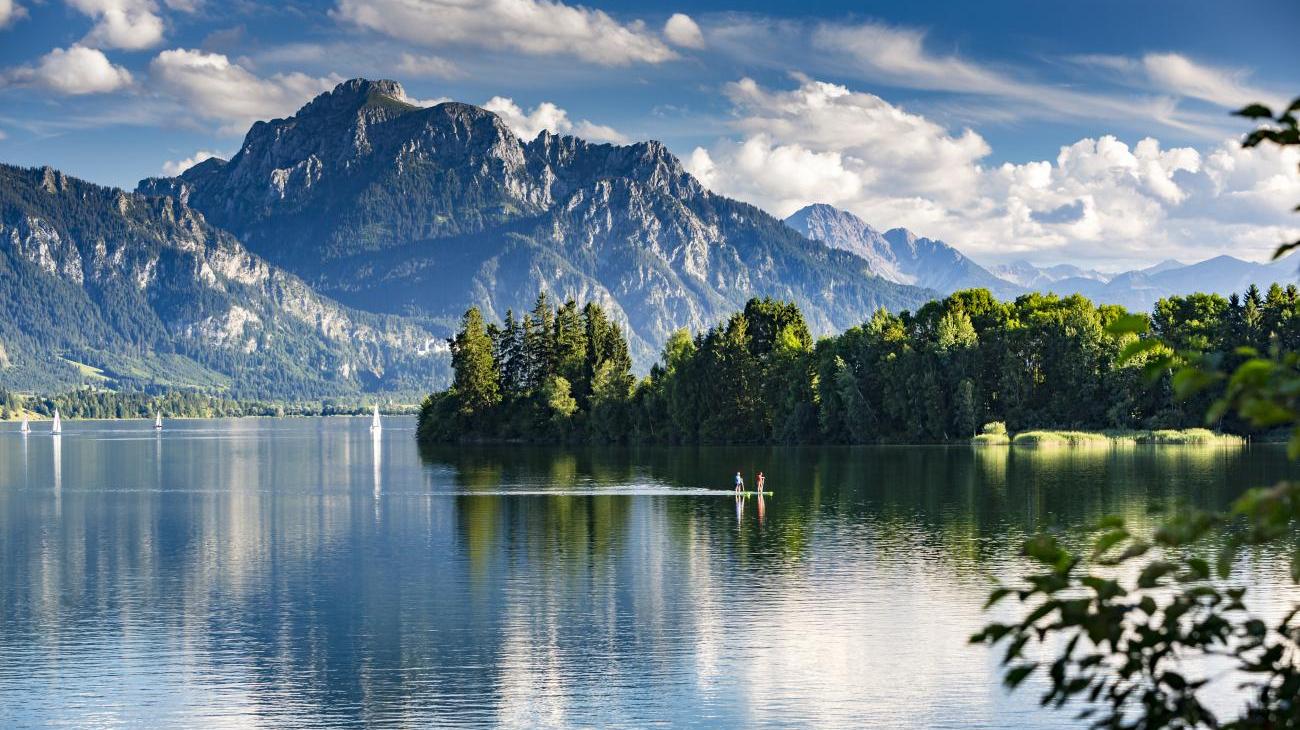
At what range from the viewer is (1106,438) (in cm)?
13788

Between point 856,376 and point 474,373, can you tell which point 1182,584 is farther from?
point 474,373

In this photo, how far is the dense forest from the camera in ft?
476

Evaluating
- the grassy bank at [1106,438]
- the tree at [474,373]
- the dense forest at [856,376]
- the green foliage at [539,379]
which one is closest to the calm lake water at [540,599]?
the grassy bank at [1106,438]

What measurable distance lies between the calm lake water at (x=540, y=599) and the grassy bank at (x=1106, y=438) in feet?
122

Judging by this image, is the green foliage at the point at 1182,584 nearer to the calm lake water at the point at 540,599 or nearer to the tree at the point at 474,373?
the calm lake water at the point at 540,599

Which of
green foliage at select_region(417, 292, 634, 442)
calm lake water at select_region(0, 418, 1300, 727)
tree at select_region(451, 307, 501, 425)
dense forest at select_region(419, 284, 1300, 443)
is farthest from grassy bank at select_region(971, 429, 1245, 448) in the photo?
tree at select_region(451, 307, 501, 425)

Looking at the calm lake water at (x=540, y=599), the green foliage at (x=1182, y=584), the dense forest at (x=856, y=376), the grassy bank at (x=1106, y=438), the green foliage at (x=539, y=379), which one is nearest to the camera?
the green foliage at (x=1182, y=584)

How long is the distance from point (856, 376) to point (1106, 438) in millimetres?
28535

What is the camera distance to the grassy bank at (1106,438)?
136 m

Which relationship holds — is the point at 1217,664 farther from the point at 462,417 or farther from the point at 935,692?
the point at 462,417

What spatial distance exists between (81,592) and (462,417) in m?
129

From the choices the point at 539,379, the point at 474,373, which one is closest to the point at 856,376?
the point at 539,379

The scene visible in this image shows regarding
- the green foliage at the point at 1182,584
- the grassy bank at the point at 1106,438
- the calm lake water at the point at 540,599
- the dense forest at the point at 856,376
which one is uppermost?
the dense forest at the point at 856,376

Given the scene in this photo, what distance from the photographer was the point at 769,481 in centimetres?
9894
